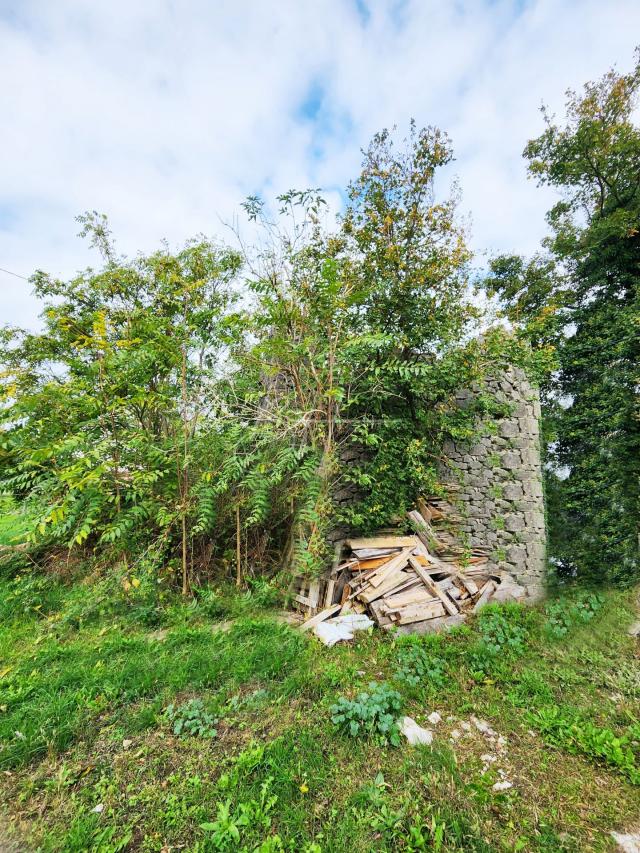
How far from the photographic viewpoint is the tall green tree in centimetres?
570

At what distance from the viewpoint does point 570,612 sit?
4547 mm

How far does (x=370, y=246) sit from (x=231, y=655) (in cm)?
654

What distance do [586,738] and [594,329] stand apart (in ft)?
24.0

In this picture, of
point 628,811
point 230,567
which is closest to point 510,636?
point 628,811

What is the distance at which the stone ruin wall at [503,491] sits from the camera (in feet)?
17.7

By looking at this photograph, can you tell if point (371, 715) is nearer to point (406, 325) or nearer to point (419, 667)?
point (419, 667)

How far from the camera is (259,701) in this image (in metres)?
2.80

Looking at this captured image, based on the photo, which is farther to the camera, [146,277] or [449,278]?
[146,277]

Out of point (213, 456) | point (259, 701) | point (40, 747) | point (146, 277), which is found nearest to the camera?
point (40, 747)

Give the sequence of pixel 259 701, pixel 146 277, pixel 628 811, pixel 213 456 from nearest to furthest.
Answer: pixel 628 811 → pixel 259 701 → pixel 213 456 → pixel 146 277

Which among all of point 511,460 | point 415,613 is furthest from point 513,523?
point 415,613

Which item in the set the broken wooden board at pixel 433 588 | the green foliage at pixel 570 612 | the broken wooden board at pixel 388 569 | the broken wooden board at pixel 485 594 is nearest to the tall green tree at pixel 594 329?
the green foliage at pixel 570 612

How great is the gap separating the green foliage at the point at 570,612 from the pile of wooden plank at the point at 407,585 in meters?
0.52

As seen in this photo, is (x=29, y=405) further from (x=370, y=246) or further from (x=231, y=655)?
(x=370, y=246)
